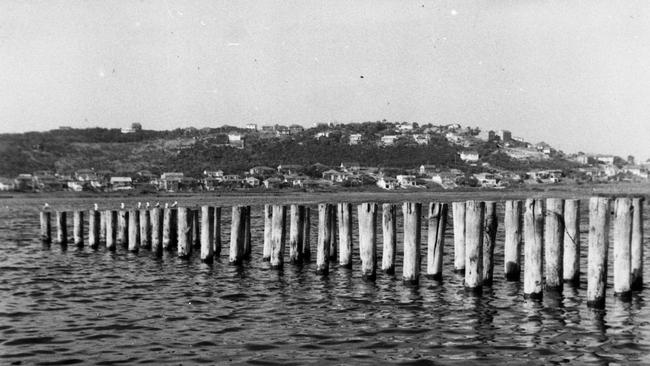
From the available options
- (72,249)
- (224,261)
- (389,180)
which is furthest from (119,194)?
(224,261)

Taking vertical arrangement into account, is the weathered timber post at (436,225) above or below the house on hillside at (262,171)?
below

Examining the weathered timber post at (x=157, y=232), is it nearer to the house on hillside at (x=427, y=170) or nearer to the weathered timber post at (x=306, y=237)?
the weathered timber post at (x=306, y=237)

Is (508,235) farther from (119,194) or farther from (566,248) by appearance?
(119,194)

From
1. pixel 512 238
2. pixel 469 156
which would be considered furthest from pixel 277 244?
pixel 469 156

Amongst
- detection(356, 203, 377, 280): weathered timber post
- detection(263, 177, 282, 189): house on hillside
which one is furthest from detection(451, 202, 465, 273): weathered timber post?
detection(263, 177, 282, 189): house on hillside

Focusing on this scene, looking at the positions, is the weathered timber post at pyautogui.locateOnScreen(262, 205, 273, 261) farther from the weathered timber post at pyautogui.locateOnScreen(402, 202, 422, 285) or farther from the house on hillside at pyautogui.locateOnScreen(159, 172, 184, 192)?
the house on hillside at pyautogui.locateOnScreen(159, 172, 184, 192)

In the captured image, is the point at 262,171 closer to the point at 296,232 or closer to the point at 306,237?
the point at 306,237

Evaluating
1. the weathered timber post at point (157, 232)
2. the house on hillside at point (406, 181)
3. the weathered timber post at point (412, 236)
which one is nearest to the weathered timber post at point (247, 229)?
the weathered timber post at point (157, 232)
